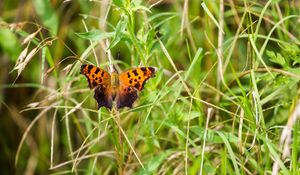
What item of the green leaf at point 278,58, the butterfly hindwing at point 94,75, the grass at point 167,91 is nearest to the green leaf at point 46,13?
the grass at point 167,91

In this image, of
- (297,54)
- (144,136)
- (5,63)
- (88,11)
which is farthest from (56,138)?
(297,54)

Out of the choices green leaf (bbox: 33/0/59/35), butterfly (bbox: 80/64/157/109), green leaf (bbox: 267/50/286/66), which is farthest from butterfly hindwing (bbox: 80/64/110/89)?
green leaf (bbox: 33/0/59/35)

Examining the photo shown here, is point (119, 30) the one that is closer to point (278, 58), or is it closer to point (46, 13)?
point (278, 58)

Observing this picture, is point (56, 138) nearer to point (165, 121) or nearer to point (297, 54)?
point (165, 121)

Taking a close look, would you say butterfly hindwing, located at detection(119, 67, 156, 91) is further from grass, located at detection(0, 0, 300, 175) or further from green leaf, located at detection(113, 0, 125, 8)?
green leaf, located at detection(113, 0, 125, 8)

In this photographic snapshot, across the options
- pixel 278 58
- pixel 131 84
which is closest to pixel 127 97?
pixel 131 84
